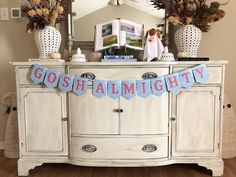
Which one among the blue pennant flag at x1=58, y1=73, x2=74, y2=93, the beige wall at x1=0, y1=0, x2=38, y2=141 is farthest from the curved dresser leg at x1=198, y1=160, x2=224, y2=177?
the beige wall at x1=0, y1=0, x2=38, y2=141

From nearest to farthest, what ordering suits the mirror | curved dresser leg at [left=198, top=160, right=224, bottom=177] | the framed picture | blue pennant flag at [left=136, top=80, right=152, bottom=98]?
blue pennant flag at [left=136, top=80, right=152, bottom=98], curved dresser leg at [left=198, top=160, right=224, bottom=177], the mirror, the framed picture

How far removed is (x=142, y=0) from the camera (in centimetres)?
219

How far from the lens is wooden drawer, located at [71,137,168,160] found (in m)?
1.83

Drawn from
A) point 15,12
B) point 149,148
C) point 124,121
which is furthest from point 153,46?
point 15,12

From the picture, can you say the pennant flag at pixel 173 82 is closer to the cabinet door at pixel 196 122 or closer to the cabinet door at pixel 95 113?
the cabinet door at pixel 196 122

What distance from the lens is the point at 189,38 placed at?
6.70 feet

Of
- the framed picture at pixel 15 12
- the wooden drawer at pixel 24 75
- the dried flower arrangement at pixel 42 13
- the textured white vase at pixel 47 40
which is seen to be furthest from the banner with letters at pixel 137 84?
the framed picture at pixel 15 12

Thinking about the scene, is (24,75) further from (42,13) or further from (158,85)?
(158,85)

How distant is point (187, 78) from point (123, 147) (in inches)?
26.7

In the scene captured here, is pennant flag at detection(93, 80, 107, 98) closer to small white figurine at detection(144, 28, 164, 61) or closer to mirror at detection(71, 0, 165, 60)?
small white figurine at detection(144, 28, 164, 61)

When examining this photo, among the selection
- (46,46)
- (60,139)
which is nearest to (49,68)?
(46,46)

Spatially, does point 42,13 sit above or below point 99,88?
above

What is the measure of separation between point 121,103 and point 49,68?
23.0 inches

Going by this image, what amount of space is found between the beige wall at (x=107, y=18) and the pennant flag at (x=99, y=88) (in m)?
0.61
